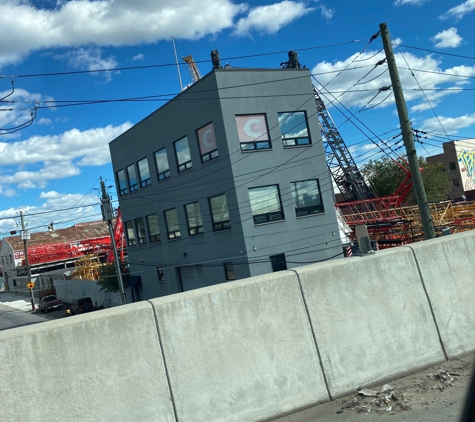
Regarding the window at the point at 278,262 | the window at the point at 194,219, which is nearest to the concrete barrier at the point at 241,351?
the window at the point at 278,262

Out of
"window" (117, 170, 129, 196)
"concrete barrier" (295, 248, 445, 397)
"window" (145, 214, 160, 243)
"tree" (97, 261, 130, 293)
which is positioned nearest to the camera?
"concrete barrier" (295, 248, 445, 397)

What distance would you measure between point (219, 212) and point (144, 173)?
24.9 feet

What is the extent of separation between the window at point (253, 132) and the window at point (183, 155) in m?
3.35

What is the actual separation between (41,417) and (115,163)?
27398 mm

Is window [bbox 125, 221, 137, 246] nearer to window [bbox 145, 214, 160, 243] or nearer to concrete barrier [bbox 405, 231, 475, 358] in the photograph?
window [bbox 145, 214, 160, 243]

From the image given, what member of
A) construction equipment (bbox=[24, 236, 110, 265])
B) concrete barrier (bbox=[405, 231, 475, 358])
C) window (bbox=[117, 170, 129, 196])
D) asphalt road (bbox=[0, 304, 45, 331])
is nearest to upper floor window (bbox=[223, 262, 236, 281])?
window (bbox=[117, 170, 129, 196])

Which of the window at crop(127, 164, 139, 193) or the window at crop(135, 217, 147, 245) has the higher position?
the window at crop(127, 164, 139, 193)

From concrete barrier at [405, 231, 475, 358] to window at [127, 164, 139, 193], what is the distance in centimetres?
2386

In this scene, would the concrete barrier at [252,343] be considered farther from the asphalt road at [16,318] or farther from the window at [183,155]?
the asphalt road at [16,318]

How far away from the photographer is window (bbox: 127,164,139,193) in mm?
28245

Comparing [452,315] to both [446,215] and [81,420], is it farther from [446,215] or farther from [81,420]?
[446,215]

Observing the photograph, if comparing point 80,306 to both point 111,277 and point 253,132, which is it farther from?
point 253,132

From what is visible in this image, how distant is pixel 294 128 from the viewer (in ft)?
72.4

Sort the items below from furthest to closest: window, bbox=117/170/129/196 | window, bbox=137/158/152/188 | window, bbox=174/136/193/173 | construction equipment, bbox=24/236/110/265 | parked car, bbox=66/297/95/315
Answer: construction equipment, bbox=24/236/110/265, parked car, bbox=66/297/95/315, window, bbox=117/170/129/196, window, bbox=137/158/152/188, window, bbox=174/136/193/173
